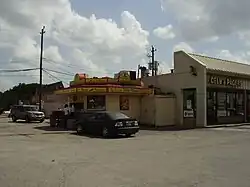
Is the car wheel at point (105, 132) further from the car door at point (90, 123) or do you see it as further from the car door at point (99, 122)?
the car door at point (90, 123)

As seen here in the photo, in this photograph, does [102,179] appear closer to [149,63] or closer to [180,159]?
[180,159]

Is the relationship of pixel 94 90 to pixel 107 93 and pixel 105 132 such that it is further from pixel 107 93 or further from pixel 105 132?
pixel 105 132

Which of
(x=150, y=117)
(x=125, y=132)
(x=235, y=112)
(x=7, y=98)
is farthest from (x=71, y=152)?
(x=7, y=98)

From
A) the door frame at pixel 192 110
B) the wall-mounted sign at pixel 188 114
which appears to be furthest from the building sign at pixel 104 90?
the wall-mounted sign at pixel 188 114

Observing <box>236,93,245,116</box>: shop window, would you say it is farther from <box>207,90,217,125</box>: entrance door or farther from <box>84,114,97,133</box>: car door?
<box>84,114,97,133</box>: car door

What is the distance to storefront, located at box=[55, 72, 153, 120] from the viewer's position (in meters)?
32.8

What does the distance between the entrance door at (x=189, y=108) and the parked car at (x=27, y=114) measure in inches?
599

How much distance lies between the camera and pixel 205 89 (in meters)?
32.8

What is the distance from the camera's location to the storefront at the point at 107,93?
32.8 meters

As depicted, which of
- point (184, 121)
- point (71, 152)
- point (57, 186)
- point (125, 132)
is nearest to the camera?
point (57, 186)

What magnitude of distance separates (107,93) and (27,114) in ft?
41.3

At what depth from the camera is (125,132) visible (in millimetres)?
24109

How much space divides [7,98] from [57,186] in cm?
8370

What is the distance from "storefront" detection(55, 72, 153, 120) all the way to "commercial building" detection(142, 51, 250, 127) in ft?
8.50
